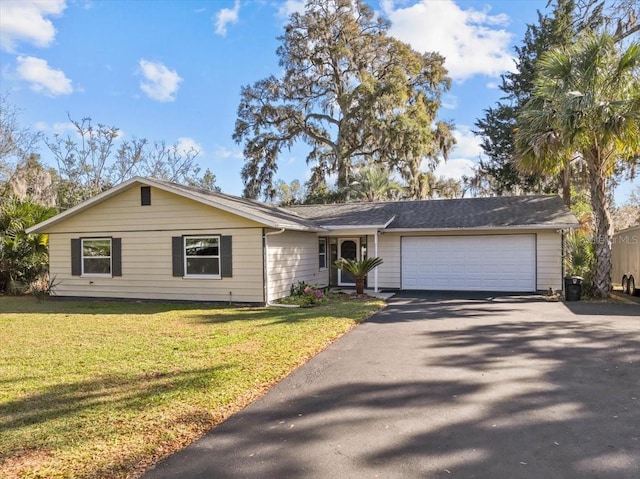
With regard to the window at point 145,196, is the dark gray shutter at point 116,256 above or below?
below

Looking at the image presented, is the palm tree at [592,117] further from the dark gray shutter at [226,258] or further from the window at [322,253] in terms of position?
the dark gray shutter at [226,258]

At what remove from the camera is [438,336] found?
7.67m

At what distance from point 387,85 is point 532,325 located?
20.0 metres

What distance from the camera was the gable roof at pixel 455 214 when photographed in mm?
14172

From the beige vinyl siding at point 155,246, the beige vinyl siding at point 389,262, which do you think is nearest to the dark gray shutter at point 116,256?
the beige vinyl siding at point 155,246

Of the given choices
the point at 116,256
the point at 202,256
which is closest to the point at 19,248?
the point at 116,256

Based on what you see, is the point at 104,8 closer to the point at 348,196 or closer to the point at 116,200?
the point at 116,200

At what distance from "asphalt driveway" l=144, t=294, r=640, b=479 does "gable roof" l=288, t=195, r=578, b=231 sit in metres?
7.02

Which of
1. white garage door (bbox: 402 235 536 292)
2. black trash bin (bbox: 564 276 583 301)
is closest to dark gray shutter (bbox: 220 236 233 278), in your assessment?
white garage door (bbox: 402 235 536 292)

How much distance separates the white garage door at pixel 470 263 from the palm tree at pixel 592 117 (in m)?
2.24

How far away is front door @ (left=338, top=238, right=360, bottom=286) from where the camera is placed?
16328mm

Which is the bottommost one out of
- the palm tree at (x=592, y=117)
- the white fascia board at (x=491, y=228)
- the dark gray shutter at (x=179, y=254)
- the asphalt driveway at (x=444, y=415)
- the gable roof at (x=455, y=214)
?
the asphalt driveway at (x=444, y=415)

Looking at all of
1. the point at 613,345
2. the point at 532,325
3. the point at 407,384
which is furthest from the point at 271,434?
the point at 532,325

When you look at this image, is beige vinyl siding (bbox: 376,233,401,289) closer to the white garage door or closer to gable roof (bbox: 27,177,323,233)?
the white garage door
